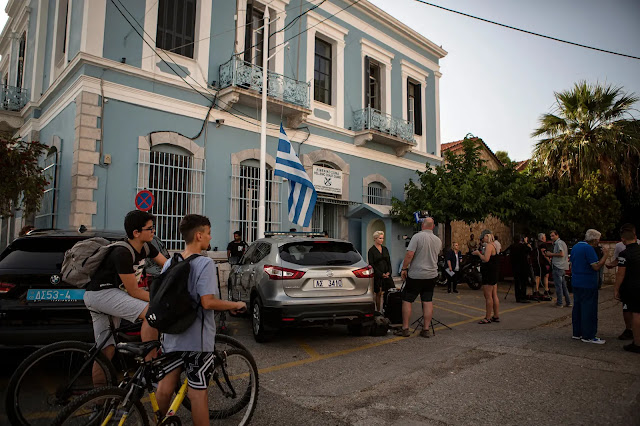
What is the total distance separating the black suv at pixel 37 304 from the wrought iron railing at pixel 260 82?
893 centimetres

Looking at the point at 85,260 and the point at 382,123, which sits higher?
the point at 382,123

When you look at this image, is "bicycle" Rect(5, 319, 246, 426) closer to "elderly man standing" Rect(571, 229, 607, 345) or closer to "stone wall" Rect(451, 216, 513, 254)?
"elderly man standing" Rect(571, 229, 607, 345)

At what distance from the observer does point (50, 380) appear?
308cm

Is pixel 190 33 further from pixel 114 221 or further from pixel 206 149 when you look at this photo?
pixel 114 221

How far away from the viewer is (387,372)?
16.5 ft

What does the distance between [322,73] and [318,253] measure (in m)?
11.5

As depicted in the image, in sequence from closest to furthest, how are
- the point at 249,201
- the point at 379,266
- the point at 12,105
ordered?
1. the point at 379,266
2. the point at 249,201
3. the point at 12,105

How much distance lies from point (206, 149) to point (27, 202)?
4.62m

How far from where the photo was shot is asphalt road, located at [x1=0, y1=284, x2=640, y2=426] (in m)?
3.72

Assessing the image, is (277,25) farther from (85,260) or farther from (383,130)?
(85,260)

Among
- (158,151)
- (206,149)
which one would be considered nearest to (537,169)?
(206,149)

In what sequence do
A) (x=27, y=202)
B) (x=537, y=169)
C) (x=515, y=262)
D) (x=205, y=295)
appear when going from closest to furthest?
(x=205, y=295) → (x=27, y=202) → (x=515, y=262) → (x=537, y=169)

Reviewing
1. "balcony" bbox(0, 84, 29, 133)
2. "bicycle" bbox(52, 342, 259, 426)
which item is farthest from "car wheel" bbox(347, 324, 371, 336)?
"balcony" bbox(0, 84, 29, 133)

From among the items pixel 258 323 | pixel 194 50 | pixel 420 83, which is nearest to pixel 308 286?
pixel 258 323
